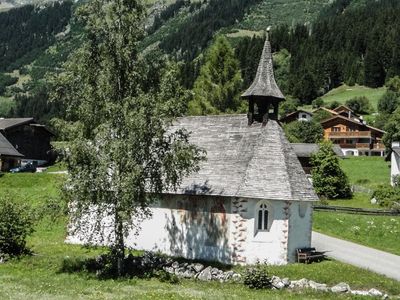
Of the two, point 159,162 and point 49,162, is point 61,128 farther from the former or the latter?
point 49,162

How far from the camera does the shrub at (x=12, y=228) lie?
115 feet

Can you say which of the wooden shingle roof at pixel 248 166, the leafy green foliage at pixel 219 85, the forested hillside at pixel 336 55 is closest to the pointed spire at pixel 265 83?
the wooden shingle roof at pixel 248 166

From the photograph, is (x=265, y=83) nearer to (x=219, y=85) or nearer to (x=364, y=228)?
(x=364, y=228)

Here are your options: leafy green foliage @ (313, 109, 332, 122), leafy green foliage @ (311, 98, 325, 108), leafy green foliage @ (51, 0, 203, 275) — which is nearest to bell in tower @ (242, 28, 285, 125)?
leafy green foliage @ (51, 0, 203, 275)

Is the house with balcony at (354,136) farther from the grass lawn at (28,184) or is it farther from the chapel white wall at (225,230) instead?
the chapel white wall at (225,230)

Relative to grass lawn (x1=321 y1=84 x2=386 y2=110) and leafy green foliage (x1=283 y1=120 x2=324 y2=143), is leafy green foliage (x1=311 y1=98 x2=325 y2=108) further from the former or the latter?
leafy green foliage (x1=283 y1=120 x2=324 y2=143)

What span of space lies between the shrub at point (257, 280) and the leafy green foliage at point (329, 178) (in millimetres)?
31568

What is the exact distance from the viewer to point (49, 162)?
326 feet

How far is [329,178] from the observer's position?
6025cm

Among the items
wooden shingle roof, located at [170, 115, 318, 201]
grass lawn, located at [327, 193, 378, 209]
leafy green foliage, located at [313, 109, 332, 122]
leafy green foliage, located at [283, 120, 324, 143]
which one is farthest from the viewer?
leafy green foliage, located at [313, 109, 332, 122]

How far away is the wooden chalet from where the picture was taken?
94.6 m

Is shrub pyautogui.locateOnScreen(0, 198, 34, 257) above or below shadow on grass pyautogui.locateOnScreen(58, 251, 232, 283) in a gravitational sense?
above

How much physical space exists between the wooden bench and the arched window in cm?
246

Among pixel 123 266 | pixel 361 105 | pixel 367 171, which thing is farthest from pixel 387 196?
pixel 361 105
